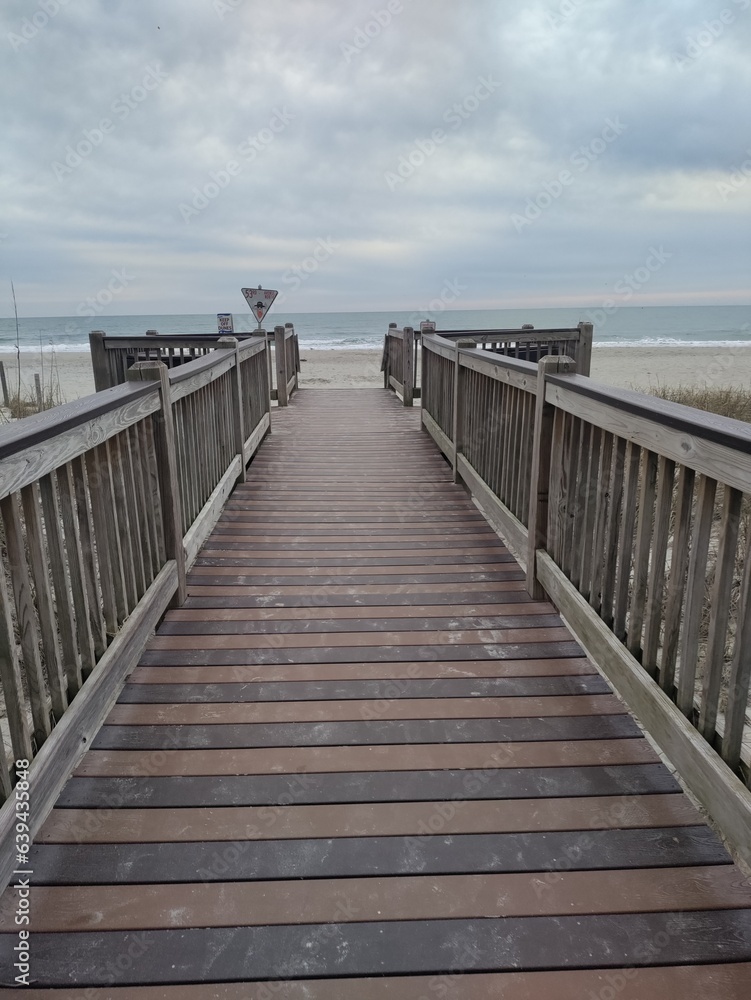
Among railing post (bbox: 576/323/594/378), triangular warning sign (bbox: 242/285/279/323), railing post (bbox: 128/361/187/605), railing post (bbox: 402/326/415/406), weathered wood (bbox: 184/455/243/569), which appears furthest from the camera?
triangular warning sign (bbox: 242/285/279/323)

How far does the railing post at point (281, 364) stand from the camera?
1009 centimetres

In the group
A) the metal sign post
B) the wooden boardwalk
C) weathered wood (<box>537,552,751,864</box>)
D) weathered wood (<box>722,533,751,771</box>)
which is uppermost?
the metal sign post

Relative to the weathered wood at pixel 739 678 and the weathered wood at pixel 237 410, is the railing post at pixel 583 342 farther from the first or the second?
the weathered wood at pixel 739 678

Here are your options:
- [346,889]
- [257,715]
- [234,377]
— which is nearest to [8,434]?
[257,715]

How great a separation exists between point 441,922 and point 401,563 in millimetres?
2386

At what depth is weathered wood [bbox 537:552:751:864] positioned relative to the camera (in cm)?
155

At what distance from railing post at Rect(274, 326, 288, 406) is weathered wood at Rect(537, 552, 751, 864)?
8.15 metres

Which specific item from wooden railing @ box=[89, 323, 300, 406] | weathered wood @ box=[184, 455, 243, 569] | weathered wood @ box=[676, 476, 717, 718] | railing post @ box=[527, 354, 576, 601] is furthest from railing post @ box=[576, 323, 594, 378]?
weathered wood @ box=[676, 476, 717, 718]

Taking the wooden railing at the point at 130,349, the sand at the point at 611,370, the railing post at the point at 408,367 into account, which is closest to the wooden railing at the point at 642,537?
the wooden railing at the point at 130,349

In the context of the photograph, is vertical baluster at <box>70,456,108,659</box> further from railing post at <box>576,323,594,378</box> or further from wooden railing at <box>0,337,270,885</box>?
railing post at <box>576,323,594,378</box>

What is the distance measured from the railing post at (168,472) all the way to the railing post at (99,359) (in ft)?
15.3

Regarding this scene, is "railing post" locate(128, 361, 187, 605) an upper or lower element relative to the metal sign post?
lower

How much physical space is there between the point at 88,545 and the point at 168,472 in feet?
3.07

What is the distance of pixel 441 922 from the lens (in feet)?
4.93
